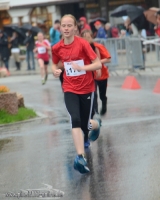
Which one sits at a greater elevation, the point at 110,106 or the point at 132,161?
the point at 132,161

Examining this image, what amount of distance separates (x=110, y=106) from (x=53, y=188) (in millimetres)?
7525

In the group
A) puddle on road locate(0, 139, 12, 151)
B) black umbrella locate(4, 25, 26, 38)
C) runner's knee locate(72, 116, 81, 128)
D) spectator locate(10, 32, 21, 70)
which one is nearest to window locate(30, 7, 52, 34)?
black umbrella locate(4, 25, 26, 38)

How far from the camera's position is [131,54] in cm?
2255

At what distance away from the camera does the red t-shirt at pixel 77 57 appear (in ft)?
28.5

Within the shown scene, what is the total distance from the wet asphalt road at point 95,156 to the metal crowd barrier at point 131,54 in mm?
7163

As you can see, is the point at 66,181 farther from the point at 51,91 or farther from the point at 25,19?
the point at 25,19

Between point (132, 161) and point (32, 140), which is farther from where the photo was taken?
point (32, 140)

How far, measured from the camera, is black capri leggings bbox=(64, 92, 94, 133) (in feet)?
28.0

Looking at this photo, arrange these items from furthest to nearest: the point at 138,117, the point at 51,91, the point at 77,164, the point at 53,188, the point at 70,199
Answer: the point at 51,91 < the point at 138,117 < the point at 77,164 < the point at 53,188 < the point at 70,199

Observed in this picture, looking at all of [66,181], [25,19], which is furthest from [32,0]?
[66,181]

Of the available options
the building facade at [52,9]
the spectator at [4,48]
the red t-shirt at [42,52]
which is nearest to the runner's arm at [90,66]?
the red t-shirt at [42,52]

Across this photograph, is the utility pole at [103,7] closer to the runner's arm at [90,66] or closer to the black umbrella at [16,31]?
the black umbrella at [16,31]

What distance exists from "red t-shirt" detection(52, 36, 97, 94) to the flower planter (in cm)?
447

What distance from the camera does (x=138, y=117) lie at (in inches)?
502
